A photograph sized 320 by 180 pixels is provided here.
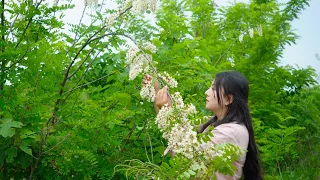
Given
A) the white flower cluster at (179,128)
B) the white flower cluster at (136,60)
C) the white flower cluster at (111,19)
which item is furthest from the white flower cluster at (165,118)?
the white flower cluster at (111,19)

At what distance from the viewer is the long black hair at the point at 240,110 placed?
295 cm

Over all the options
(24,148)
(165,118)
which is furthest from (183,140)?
(24,148)

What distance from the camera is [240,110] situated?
2967mm

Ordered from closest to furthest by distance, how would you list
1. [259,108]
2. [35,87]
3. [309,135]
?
[35,87]
[259,108]
[309,135]

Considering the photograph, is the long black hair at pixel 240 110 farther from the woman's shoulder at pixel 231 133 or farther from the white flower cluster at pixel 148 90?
the white flower cluster at pixel 148 90

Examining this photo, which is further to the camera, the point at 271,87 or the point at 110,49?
the point at 271,87

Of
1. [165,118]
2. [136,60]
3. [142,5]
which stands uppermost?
[142,5]

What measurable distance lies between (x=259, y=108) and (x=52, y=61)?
418cm

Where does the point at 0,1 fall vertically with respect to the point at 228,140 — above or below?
above

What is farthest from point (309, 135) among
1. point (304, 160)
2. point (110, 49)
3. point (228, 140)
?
point (228, 140)

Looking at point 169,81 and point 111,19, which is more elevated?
point 111,19

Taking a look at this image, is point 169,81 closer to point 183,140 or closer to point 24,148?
point 183,140

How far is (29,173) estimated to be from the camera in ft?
10.2

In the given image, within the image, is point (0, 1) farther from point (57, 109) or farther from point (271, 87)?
point (271, 87)
